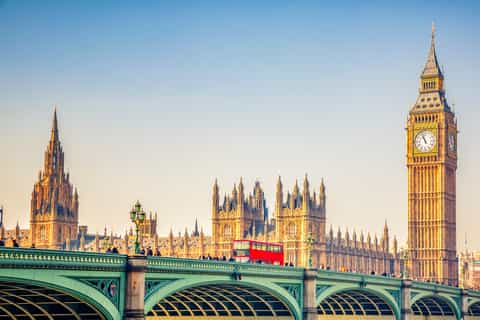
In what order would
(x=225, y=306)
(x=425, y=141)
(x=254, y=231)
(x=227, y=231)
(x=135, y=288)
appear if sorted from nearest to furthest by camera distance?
1. (x=135, y=288)
2. (x=225, y=306)
3. (x=254, y=231)
4. (x=425, y=141)
5. (x=227, y=231)

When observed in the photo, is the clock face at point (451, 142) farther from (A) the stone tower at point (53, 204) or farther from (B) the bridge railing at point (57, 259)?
(B) the bridge railing at point (57, 259)

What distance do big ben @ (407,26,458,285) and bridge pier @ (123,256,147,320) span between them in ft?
351

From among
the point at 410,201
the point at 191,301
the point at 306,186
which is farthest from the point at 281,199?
the point at 191,301

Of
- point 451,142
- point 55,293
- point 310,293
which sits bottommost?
point 55,293

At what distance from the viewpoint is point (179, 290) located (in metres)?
53.5

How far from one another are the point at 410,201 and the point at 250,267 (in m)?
96.2

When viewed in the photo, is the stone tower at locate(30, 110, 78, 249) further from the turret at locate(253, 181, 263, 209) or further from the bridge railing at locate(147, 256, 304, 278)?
the bridge railing at locate(147, 256, 304, 278)

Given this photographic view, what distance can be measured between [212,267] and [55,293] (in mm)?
12786

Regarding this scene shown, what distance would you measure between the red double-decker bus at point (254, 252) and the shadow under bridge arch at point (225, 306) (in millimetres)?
13509

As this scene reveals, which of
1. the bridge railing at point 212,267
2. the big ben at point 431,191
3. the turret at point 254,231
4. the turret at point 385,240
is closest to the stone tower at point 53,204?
the turret at point 254,231

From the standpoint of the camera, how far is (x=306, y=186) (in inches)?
5768

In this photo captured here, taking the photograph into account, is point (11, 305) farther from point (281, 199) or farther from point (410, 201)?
point (410, 201)

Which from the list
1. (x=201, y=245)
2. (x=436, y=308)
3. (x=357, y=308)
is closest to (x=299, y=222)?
(x=201, y=245)

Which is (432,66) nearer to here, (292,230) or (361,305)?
(292,230)
